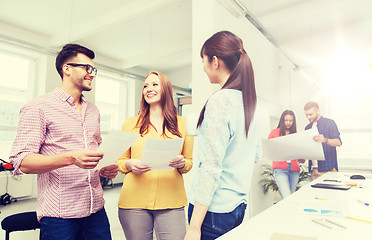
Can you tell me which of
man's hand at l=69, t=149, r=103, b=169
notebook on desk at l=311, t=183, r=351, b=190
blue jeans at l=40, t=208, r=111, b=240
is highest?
man's hand at l=69, t=149, r=103, b=169

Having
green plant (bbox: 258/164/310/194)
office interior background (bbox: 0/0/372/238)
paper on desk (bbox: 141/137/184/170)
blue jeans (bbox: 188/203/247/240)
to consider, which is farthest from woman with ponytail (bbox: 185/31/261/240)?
green plant (bbox: 258/164/310/194)

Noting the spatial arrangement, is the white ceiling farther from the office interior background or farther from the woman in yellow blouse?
the woman in yellow blouse

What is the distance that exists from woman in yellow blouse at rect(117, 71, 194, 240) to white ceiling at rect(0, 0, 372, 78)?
301 cm

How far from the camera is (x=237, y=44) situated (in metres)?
1.06

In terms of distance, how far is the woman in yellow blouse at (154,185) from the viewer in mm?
1377

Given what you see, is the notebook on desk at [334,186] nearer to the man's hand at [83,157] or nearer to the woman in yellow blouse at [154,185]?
the woman in yellow blouse at [154,185]

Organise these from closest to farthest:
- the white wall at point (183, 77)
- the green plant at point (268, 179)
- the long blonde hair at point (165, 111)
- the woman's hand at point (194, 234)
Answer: the woman's hand at point (194, 234), the long blonde hair at point (165, 111), the green plant at point (268, 179), the white wall at point (183, 77)

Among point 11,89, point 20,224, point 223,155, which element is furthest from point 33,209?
point 223,155

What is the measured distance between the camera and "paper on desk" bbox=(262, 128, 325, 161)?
5.68ft

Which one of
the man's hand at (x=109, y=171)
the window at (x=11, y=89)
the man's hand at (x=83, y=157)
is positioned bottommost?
the man's hand at (x=109, y=171)

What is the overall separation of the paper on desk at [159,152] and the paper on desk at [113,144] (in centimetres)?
9

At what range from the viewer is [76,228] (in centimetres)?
120

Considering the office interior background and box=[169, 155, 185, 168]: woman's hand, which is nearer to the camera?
box=[169, 155, 185, 168]: woman's hand

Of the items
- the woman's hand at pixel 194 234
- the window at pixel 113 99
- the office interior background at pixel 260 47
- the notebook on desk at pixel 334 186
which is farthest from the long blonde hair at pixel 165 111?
the window at pixel 113 99
